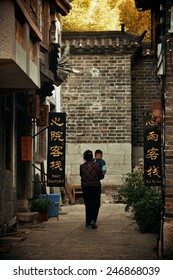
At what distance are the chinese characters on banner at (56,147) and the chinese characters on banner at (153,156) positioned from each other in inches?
174

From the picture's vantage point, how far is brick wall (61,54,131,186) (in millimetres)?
23703

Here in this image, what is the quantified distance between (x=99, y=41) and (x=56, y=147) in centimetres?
843

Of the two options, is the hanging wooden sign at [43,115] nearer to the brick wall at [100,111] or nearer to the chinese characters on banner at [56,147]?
the chinese characters on banner at [56,147]

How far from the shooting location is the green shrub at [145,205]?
1307cm

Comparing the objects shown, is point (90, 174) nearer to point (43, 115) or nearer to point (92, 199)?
point (92, 199)

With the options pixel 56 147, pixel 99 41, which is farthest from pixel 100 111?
pixel 56 147

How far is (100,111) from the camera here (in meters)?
23.9

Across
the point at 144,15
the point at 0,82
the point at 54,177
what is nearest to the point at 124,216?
→ the point at 54,177

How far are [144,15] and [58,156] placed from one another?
16.8 m

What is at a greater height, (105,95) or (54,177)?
(105,95)

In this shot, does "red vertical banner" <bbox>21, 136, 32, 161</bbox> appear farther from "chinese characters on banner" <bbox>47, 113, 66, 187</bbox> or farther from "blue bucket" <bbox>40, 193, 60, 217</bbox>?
"blue bucket" <bbox>40, 193, 60, 217</bbox>

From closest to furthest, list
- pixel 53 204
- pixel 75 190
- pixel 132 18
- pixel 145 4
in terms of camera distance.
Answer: pixel 145 4, pixel 53 204, pixel 75 190, pixel 132 18

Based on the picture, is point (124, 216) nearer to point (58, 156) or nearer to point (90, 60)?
point (58, 156)

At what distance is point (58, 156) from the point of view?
1656 centimetres
